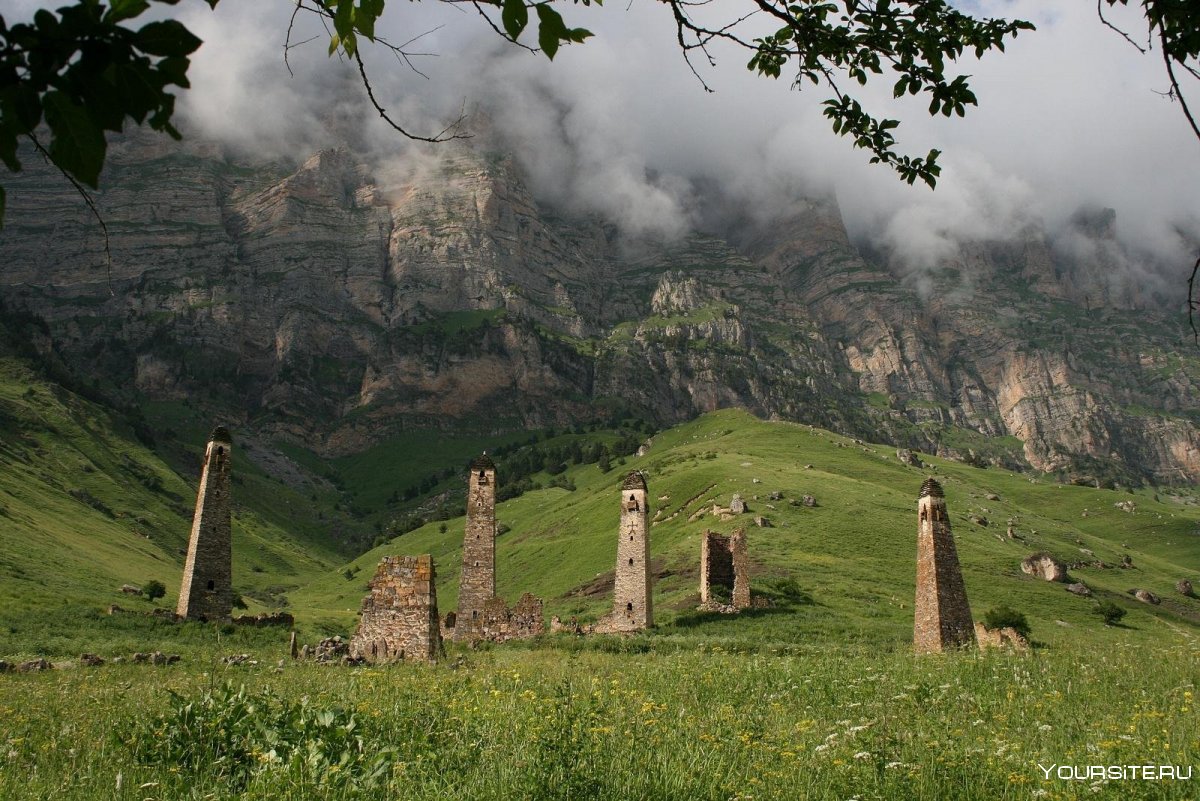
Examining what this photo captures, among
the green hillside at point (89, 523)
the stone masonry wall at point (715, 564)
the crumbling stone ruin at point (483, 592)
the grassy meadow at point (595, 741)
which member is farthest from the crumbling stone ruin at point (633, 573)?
the grassy meadow at point (595, 741)

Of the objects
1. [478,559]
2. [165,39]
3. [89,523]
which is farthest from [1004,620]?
[89,523]

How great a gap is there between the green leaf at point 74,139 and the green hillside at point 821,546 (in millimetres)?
31347

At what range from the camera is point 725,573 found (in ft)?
148

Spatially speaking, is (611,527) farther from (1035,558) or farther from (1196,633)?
(1196,633)

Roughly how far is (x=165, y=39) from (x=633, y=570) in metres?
36.5

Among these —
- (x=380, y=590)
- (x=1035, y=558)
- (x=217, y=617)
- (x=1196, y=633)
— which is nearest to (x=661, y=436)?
(x=1035, y=558)

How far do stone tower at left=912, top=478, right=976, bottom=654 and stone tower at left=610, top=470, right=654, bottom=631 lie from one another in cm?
1406

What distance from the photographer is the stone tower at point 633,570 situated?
3731cm

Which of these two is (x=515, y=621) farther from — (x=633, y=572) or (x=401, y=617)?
(x=401, y=617)

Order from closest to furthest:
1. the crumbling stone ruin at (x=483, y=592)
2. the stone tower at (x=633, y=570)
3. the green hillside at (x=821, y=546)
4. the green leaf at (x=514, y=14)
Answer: the green leaf at (x=514, y=14) < the crumbling stone ruin at (x=483, y=592) < the stone tower at (x=633, y=570) < the green hillside at (x=821, y=546)

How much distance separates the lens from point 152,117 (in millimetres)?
2723

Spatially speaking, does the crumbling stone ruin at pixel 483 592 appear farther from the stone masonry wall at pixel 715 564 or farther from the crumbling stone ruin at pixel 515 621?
the stone masonry wall at pixel 715 564

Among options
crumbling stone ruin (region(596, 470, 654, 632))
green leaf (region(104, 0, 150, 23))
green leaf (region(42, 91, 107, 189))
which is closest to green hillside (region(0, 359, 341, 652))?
crumbling stone ruin (region(596, 470, 654, 632))

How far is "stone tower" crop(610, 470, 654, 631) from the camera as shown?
37312 millimetres
